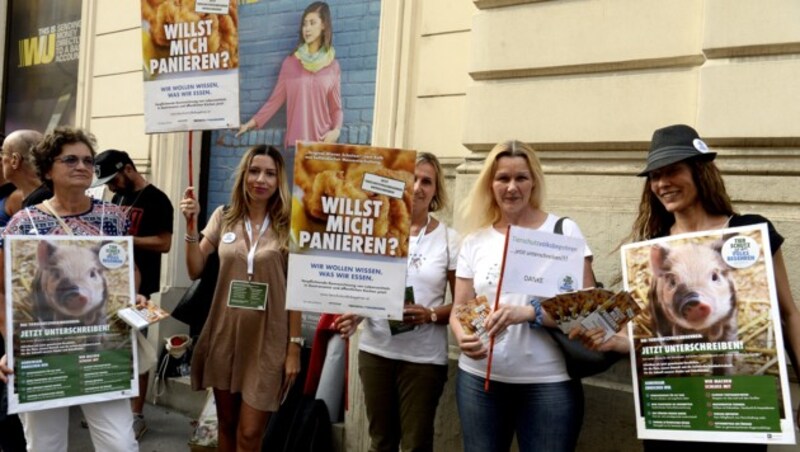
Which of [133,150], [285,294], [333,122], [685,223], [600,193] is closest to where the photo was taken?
[685,223]

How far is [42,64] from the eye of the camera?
9.49 m

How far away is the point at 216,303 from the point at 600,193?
208 centimetres

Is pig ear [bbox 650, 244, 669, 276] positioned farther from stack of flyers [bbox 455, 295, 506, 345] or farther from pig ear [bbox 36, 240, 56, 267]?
pig ear [bbox 36, 240, 56, 267]

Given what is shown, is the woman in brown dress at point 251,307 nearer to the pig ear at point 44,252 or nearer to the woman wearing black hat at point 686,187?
the pig ear at point 44,252

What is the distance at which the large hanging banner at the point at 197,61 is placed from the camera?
13.8 feet

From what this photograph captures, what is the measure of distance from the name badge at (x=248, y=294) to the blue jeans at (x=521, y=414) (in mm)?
1086

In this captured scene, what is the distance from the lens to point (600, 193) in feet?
14.2

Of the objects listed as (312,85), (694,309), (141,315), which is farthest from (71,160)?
(312,85)

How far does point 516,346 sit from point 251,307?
1.38m

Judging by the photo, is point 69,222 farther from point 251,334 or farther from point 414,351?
point 414,351

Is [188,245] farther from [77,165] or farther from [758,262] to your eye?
[758,262]

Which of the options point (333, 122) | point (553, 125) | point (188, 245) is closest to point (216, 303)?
point (188, 245)

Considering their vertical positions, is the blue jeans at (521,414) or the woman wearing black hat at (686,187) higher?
the woman wearing black hat at (686,187)

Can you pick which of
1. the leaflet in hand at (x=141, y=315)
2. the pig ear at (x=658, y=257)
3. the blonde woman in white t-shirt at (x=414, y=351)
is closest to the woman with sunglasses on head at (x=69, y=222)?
the leaflet in hand at (x=141, y=315)
